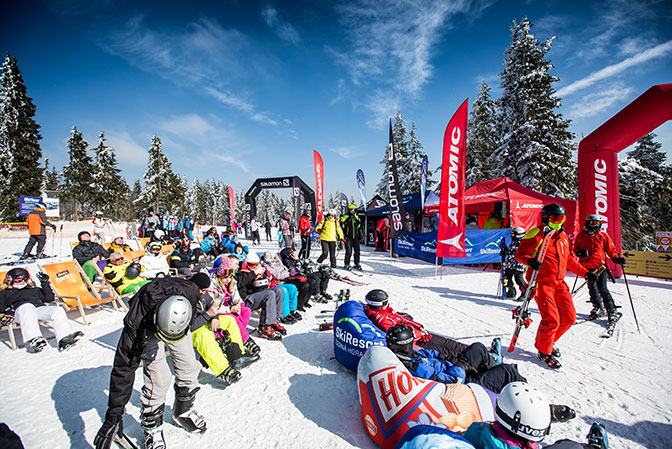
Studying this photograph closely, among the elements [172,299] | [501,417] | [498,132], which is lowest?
[501,417]

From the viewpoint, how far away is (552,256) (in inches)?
143

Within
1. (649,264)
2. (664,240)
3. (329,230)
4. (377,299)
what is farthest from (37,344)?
(664,240)

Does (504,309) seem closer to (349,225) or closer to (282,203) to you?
(349,225)

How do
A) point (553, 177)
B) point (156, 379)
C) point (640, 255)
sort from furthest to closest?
point (553, 177) → point (640, 255) → point (156, 379)

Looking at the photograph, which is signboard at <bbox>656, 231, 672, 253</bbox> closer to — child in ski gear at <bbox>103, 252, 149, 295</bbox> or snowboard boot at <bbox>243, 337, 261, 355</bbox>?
snowboard boot at <bbox>243, 337, 261, 355</bbox>

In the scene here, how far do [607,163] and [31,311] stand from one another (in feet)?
43.6

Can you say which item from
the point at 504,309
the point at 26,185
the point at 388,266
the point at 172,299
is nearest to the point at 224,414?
the point at 172,299

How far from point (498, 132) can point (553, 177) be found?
4471mm

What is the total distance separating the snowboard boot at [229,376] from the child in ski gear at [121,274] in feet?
11.2

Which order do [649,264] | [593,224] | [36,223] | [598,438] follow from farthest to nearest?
[36,223] < [649,264] < [593,224] < [598,438]

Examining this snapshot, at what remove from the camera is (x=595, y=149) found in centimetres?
776

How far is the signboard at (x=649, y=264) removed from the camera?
319 inches

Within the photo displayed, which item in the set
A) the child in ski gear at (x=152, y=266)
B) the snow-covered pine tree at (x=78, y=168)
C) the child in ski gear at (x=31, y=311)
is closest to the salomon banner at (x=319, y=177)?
the child in ski gear at (x=152, y=266)

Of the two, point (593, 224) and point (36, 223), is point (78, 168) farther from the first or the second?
point (593, 224)
